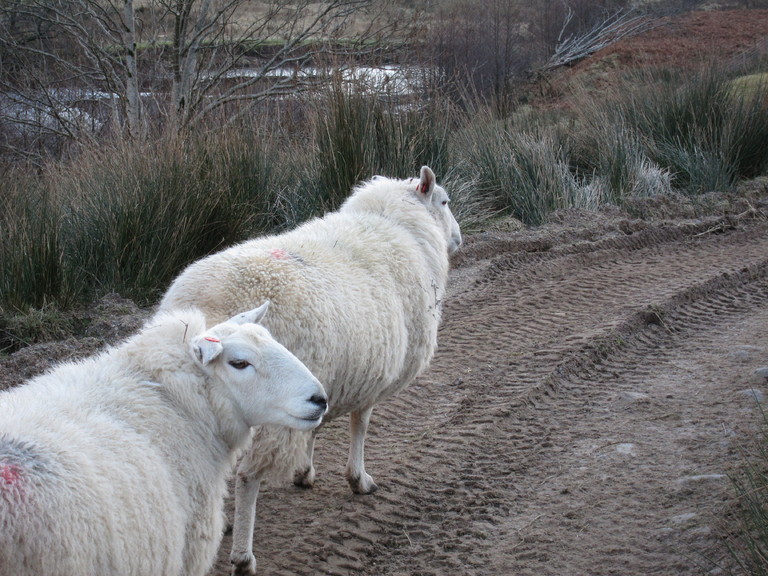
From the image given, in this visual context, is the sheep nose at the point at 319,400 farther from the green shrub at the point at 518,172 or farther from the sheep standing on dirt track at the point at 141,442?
the green shrub at the point at 518,172

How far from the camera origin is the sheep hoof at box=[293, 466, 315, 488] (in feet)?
15.3

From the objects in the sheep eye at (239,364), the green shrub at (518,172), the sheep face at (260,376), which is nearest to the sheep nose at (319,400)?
the sheep face at (260,376)

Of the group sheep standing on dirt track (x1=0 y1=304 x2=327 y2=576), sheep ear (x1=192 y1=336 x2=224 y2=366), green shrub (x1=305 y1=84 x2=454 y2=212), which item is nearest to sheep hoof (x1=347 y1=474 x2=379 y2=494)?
sheep standing on dirt track (x1=0 y1=304 x2=327 y2=576)

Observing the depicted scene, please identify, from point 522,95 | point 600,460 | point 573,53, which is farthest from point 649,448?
point 573,53

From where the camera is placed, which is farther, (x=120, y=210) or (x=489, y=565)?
(x=120, y=210)

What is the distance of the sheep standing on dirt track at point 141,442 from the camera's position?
8.20 ft

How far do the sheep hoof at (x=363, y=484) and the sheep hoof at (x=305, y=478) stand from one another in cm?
25

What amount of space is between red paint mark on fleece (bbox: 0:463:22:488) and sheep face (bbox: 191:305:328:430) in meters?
0.90

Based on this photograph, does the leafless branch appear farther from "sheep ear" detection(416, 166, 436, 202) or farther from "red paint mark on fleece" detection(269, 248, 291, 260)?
"red paint mark on fleece" detection(269, 248, 291, 260)

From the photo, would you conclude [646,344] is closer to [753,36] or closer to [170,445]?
[170,445]

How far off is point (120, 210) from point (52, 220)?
609mm

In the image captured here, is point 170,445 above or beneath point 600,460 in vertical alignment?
above

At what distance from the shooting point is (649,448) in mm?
4688

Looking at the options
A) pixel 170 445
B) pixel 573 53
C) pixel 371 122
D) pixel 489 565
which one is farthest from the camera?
pixel 573 53
